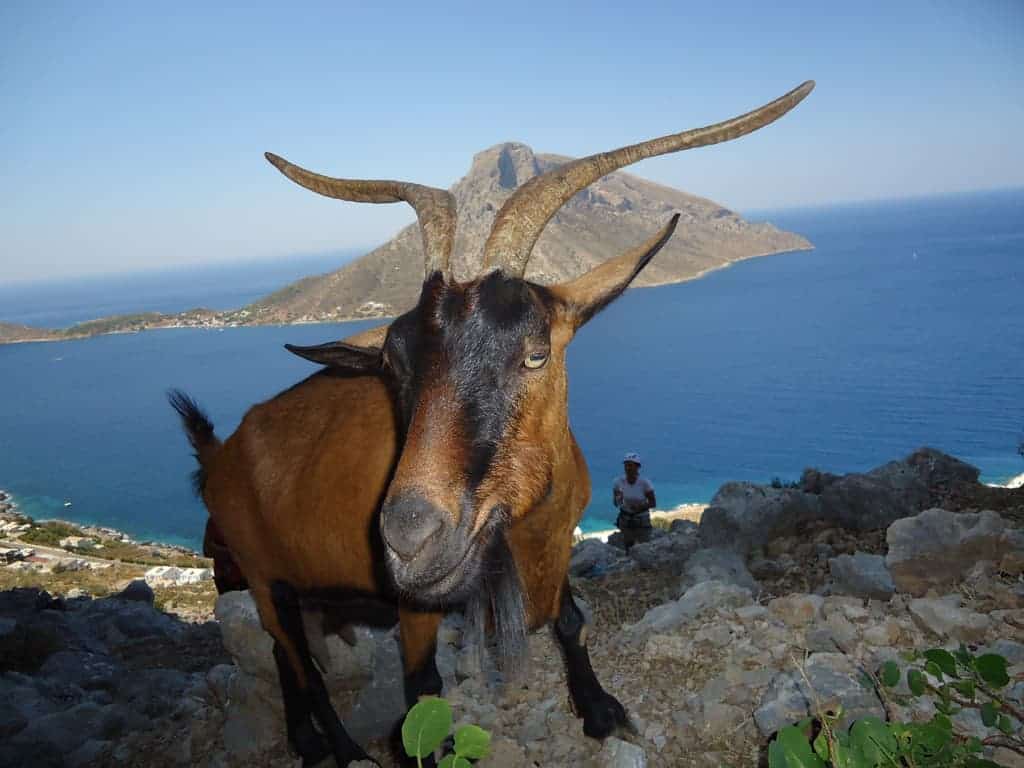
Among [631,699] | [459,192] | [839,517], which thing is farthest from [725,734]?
[459,192]

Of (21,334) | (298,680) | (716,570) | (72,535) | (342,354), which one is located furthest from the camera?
(21,334)

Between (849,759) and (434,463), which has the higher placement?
(434,463)

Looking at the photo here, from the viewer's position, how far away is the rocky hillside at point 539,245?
100238mm

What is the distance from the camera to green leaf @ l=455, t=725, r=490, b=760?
4.09ft

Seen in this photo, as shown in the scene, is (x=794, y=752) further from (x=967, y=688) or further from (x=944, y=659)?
(x=967, y=688)

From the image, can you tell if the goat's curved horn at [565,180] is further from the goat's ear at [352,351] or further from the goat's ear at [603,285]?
the goat's ear at [352,351]

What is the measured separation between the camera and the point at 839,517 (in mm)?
9602

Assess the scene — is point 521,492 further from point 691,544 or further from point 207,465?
point 691,544

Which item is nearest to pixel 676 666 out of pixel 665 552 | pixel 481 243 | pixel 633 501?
pixel 665 552

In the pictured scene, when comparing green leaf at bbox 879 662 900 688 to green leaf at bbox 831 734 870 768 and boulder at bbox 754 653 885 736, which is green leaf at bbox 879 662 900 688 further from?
boulder at bbox 754 653 885 736

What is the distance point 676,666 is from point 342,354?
3361 millimetres

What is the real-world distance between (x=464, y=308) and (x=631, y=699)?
3.35 m

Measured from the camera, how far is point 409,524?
6.96 feet

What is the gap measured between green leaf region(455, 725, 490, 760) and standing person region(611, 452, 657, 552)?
9.44 meters
